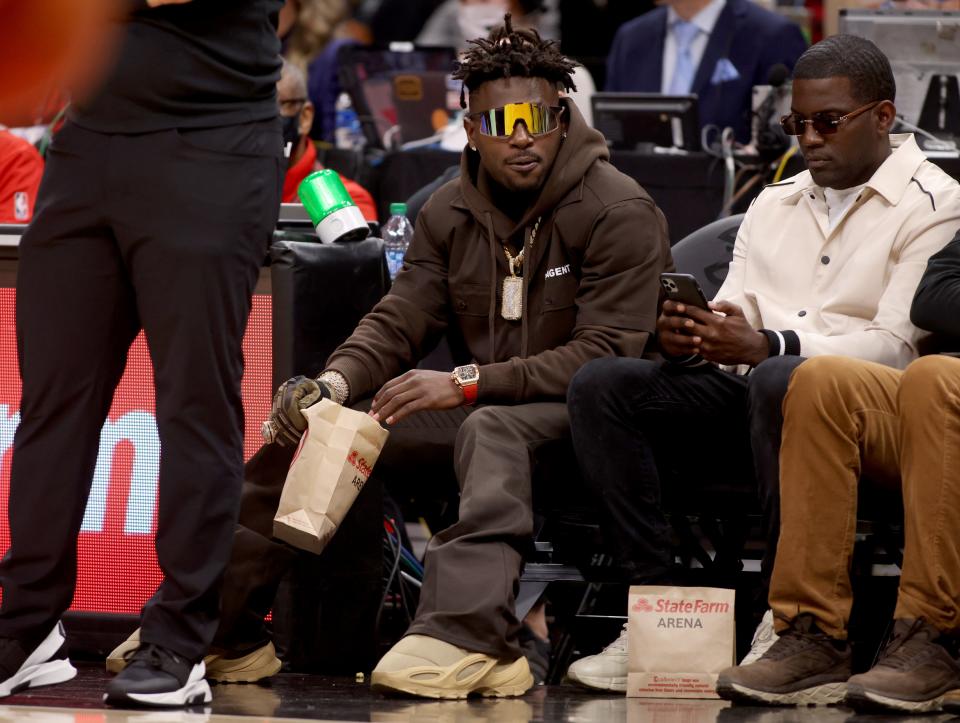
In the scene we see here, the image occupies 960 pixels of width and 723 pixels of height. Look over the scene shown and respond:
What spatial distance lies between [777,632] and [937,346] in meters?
0.81

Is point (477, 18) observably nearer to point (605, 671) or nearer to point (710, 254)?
point (710, 254)

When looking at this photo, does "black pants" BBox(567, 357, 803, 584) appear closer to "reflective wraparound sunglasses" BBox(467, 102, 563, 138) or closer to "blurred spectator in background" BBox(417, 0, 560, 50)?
"reflective wraparound sunglasses" BBox(467, 102, 563, 138)

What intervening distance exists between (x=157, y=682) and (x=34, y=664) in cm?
42

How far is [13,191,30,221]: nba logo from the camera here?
5.79m

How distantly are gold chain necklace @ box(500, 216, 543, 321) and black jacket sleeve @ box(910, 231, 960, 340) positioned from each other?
3.10 ft

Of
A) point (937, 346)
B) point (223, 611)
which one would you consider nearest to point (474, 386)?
point (223, 611)

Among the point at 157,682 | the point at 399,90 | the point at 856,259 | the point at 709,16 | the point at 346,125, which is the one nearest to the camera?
the point at 157,682

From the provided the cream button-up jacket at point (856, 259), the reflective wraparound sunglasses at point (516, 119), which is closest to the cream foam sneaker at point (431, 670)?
the cream button-up jacket at point (856, 259)

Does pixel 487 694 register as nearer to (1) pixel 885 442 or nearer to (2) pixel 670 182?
(1) pixel 885 442

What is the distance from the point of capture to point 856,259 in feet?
11.1

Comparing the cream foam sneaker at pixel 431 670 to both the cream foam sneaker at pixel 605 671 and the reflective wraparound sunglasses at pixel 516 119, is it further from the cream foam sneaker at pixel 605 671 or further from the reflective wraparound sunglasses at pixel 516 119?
the reflective wraparound sunglasses at pixel 516 119

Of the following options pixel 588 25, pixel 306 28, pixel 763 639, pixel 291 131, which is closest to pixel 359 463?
pixel 763 639

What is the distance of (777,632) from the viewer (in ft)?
9.87

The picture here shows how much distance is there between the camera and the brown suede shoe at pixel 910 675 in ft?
9.00
